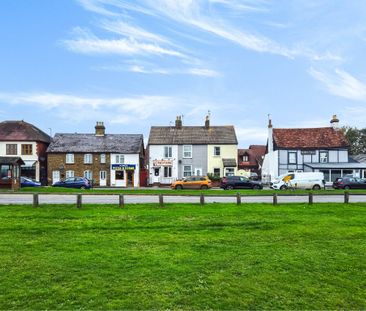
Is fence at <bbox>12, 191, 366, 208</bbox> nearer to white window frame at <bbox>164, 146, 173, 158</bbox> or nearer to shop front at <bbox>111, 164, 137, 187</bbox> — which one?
shop front at <bbox>111, 164, 137, 187</bbox>

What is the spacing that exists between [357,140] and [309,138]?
31810 mm

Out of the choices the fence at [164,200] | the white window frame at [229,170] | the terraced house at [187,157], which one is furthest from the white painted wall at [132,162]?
the fence at [164,200]

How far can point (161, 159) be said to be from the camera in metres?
50.6

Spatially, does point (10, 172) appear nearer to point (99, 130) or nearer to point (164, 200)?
point (164, 200)

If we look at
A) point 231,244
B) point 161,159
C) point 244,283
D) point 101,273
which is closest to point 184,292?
point 244,283

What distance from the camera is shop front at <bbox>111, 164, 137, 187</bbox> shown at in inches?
1956

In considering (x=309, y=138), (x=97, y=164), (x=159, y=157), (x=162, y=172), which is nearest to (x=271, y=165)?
(x=309, y=138)

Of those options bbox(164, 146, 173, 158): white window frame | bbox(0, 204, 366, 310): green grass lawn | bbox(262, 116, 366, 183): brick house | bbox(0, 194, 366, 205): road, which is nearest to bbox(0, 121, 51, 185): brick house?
bbox(164, 146, 173, 158): white window frame

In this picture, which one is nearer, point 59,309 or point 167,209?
point 59,309

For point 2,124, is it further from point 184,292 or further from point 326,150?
point 184,292

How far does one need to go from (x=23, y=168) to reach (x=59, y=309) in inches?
1939

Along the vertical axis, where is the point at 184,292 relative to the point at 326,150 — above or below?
below

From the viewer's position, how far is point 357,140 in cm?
7644

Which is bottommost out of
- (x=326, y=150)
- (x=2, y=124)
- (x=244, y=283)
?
(x=244, y=283)
